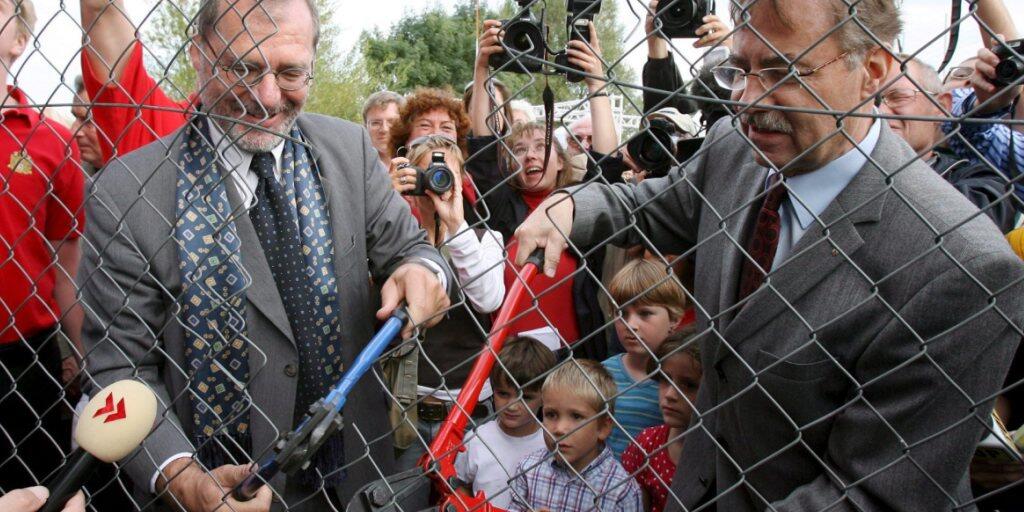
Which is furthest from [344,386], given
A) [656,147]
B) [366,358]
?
[656,147]

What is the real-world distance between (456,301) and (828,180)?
167 cm

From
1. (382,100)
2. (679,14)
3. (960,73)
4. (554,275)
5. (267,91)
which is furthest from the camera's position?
(382,100)

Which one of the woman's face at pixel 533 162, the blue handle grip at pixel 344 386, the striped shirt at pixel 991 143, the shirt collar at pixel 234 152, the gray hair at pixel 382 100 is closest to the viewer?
the blue handle grip at pixel 344 386

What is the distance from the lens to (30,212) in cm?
284

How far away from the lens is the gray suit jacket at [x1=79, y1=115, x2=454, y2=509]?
2.10m

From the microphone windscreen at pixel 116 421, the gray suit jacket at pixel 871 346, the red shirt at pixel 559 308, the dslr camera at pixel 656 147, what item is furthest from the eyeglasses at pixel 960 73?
the microphone windscreen at pixel 116 421

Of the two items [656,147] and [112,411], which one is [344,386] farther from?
[656,147]

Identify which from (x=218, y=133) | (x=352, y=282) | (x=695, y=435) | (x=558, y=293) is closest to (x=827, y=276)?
(x=695, y=435)

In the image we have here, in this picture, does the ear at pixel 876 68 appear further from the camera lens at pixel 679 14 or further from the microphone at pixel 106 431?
the microphone at pixel 106 431

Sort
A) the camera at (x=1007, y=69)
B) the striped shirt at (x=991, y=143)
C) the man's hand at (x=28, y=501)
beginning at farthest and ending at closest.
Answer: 1. the striped shirt at (x=991, y=143)
2. the camera at (x=1007, y=69)
3. the man's hand at (x=28, y=501)

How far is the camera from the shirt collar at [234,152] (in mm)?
2186

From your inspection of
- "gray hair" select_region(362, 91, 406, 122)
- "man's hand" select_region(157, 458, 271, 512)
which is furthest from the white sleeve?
"gray hair" select_region(362, 91, 406, 122)

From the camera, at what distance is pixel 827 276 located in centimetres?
160

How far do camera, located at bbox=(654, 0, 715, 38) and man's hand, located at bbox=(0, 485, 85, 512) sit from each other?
173cm
